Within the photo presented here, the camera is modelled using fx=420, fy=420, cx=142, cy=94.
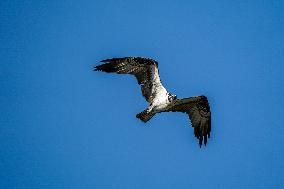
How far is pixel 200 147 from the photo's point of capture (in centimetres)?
1344

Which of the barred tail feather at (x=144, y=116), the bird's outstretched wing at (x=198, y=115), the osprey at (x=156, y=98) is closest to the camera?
the barred tail feather at (x=144, y=116)

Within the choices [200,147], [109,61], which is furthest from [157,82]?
[200,147]

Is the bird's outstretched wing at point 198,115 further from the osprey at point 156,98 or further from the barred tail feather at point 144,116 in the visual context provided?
the barred tail feather at point 144,116

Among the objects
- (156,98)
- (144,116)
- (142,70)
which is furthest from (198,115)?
(142,70)

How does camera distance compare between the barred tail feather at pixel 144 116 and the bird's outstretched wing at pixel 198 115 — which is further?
the bird's outstretched wing at pixel 198 115

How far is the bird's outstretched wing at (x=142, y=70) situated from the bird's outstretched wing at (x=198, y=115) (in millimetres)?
851

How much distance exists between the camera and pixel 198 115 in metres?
13.7

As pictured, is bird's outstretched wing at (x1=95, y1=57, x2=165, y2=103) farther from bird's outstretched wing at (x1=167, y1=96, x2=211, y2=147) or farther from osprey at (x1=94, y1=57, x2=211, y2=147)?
bird's outstretched wing at (x1=167, y1=96, x2=211, y2=147)

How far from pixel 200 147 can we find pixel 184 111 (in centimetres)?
126

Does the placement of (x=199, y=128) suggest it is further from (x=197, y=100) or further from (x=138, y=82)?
(x=138, y=82)

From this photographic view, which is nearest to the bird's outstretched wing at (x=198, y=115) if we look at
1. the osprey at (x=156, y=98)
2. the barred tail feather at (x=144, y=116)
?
the osprey at (x=156, y=98)

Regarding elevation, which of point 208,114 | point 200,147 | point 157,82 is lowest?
point 200,147

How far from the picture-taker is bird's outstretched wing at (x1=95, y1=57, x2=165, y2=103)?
42.1ft

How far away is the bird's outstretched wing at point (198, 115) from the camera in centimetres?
1326
